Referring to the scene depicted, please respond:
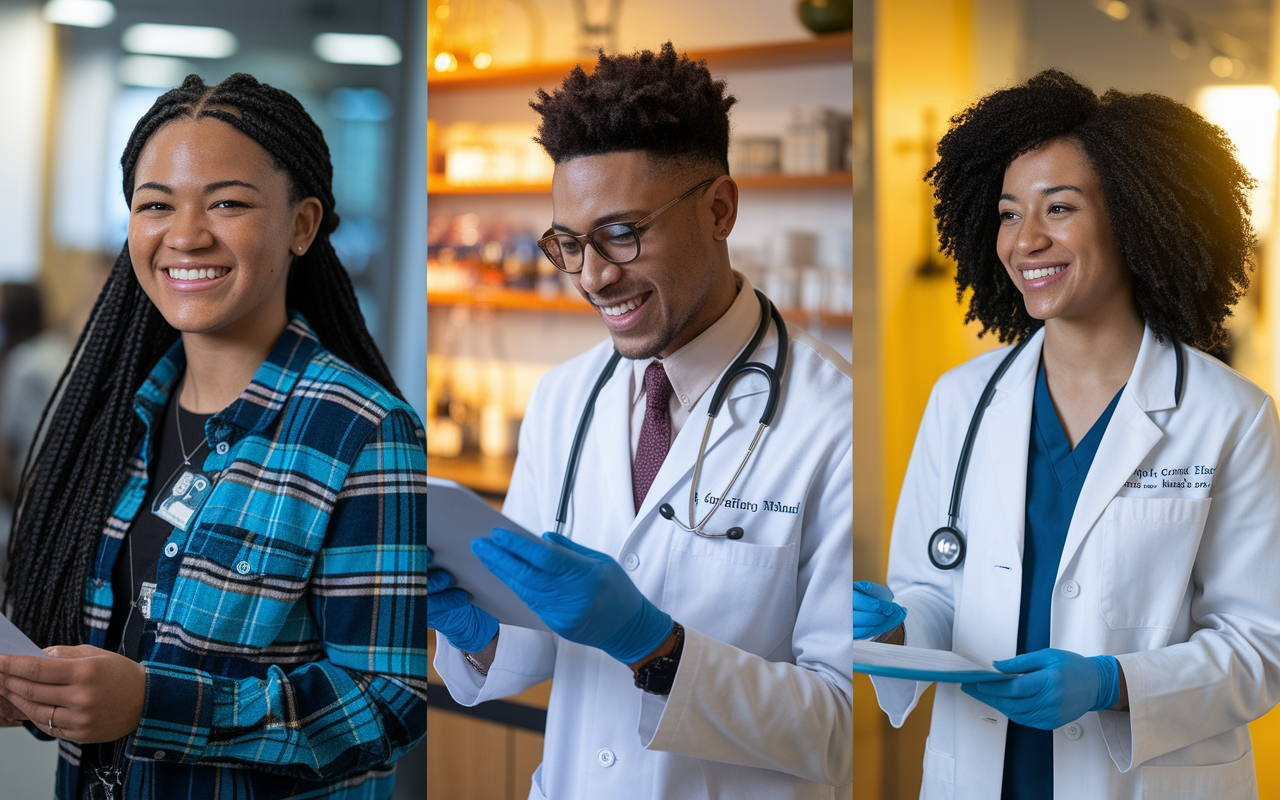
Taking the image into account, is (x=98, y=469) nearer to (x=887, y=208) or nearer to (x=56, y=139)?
(x=56, y=139)

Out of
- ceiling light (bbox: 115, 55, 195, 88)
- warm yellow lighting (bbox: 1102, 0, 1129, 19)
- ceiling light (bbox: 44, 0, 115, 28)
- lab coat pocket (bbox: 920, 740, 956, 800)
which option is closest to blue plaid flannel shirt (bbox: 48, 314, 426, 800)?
lab coat pocket (bbox: 920, 740, 956, 800)

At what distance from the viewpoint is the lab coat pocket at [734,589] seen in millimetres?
919

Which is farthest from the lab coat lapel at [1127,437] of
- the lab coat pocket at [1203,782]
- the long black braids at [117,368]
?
Result: the long black braids at [117,368]

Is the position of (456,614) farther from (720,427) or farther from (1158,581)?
(1158,581)

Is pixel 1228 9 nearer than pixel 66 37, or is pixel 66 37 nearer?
pixel 1228 9

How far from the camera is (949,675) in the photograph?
98 centimetres

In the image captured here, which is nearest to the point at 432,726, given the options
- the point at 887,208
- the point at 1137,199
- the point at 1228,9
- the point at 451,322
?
the point at 451,322

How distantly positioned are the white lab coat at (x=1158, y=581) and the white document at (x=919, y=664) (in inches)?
1.7

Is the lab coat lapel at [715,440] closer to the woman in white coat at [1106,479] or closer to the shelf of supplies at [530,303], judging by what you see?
the shelf of supplies at [530,303]

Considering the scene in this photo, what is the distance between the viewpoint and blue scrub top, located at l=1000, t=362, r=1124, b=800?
1.04 m

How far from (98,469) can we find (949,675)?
51.0 inches

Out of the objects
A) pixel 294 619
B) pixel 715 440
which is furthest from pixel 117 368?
pixel 715 440

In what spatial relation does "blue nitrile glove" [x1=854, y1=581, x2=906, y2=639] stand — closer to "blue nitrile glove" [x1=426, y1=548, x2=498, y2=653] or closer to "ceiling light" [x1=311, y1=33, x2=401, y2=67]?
"blue nitrile glove" [x1=426, y1=548, x2=498, y2=653]

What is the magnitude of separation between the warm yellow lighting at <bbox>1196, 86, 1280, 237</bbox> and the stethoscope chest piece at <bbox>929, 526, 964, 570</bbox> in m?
0.49
